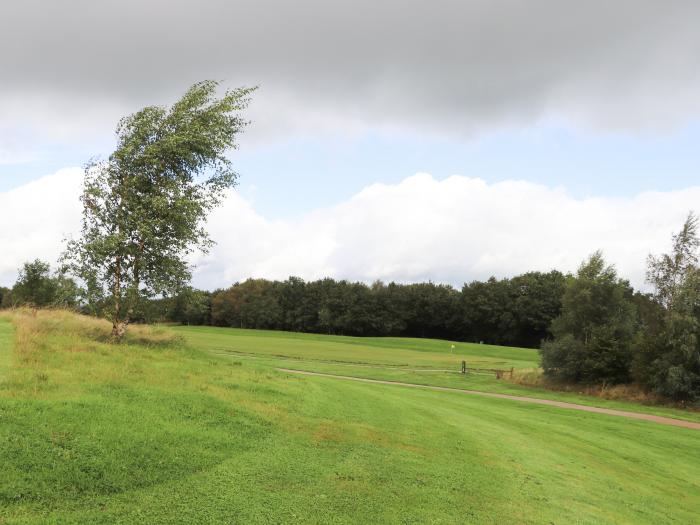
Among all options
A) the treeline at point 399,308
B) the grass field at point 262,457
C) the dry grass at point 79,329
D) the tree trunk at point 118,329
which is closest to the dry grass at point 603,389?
the grass field at point 262,457

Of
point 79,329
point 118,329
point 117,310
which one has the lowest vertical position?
point 79,329

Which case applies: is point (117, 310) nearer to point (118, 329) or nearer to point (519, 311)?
point (118, 329)

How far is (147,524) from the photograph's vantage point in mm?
5930

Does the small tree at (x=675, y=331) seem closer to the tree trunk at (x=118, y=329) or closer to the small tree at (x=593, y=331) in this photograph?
the small tree at (x=593, y=331)

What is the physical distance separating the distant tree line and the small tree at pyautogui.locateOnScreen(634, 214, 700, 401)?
0.07 m

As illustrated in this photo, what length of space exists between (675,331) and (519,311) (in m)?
80.2

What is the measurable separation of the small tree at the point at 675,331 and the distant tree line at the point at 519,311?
66 mm

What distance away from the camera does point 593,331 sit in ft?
118

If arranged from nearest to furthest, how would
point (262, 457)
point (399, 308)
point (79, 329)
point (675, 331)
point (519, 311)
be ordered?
point (262, 457) → point (79, 329) → point (675, 331) → point (519, 311) → point (399, 308)

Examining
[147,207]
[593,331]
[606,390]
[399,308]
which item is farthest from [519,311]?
[147,207]

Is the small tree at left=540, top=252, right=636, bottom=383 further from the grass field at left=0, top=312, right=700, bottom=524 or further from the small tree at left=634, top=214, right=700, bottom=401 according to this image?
the grass field at left=0, top=312, right=700, bottom=524

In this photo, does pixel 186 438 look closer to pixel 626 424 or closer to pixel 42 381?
pixel 42 381

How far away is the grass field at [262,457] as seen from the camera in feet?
21.6

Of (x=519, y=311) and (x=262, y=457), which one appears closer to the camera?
(x=262, y=457)
